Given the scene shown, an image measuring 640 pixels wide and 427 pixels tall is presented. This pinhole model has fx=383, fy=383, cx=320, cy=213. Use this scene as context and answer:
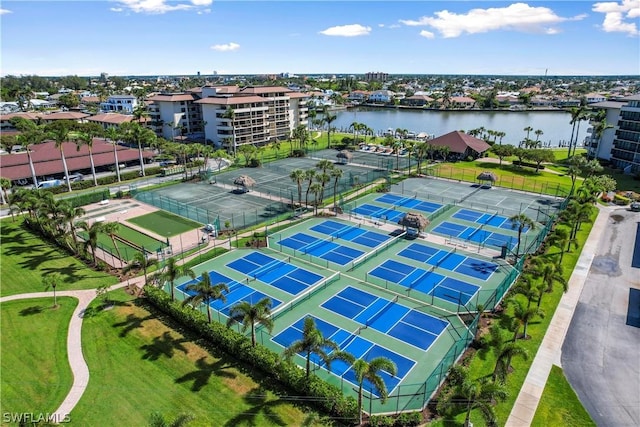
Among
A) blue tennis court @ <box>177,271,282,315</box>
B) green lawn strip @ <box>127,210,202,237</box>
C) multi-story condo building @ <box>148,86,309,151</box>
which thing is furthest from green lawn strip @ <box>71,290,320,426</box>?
multi-story condo building @ <box>148,86,309,151</box>

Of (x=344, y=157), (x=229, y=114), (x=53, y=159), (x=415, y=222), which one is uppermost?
(x=229, y=114)

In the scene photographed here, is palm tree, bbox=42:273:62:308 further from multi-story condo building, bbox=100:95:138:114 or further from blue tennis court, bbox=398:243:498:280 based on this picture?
multi-story condo building, bbox=100:95:138:114

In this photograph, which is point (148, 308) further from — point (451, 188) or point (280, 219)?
point (451, 188)

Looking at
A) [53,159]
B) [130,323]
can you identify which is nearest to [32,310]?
[130,323]

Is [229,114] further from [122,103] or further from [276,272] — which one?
[122,103]

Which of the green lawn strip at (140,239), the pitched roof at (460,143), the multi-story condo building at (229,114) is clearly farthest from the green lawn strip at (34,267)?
the pitched roof at (460,143)

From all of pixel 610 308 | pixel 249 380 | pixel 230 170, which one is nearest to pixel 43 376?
pixel 249 380
